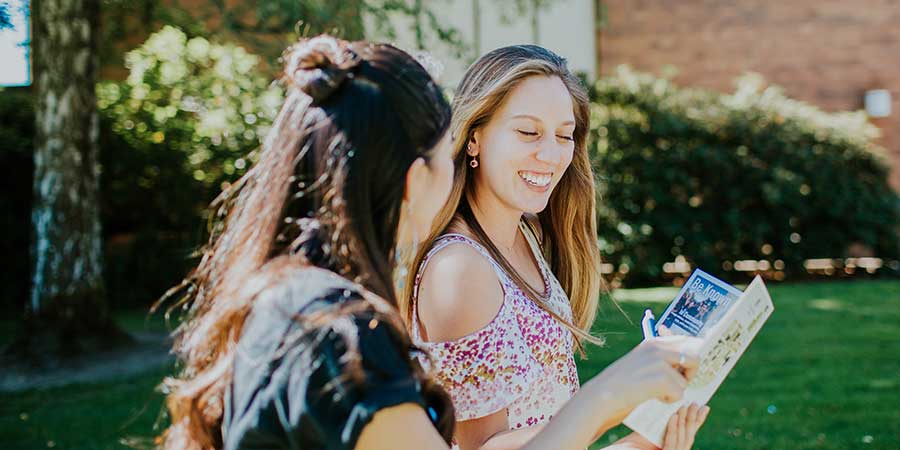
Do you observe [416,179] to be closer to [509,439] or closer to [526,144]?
[509,439]

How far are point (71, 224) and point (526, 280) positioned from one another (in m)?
6.68

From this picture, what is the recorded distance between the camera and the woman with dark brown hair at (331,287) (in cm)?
142

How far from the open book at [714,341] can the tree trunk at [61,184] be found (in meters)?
7.19

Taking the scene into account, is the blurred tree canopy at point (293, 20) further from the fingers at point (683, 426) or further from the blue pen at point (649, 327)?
the fingers at point (683, 426)

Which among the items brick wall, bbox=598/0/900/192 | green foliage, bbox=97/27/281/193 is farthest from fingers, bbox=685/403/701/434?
brick wall, bbox=598/0/900/192

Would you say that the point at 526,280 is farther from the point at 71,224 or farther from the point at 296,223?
the point at 71,224

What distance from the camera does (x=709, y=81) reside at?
16266 mm

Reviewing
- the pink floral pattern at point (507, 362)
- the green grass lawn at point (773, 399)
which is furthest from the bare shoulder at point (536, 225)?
the green grass lawn at point (773, 399)

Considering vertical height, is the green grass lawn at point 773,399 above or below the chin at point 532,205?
below

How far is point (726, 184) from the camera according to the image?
12836mm

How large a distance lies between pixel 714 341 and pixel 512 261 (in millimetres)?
915

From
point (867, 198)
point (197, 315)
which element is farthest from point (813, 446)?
point (867, 198)

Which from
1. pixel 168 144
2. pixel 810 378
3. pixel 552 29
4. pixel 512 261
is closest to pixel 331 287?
pixel 512 261

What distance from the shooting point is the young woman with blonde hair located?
2.24m
